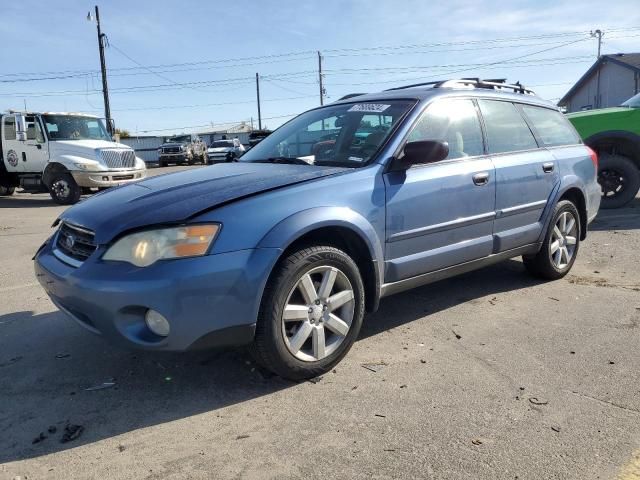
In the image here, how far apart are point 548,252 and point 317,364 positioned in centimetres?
286

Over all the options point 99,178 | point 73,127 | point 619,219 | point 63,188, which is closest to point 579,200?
point 619,219

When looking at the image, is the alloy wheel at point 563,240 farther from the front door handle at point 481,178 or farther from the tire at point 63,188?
the tire at point 63,188

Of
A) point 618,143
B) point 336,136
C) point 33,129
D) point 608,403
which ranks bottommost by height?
point 608,403

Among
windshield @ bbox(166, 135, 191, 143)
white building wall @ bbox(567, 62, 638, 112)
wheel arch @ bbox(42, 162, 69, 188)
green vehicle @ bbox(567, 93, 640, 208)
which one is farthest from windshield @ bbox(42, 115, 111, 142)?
white building wall @ bbox(567, 62, 638, 112)

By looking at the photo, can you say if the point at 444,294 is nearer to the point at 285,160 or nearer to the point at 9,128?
the point at 285,160

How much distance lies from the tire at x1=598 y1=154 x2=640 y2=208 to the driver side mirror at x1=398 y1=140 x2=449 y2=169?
6.59 m

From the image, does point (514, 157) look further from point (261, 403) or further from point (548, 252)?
point (261, 403)

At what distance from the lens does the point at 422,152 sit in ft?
11.4

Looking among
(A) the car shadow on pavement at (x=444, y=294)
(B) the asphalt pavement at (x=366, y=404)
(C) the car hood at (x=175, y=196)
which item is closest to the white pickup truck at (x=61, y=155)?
(B) the asphalt pavement at (x=366, y=404)

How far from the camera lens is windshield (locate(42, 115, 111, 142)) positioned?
13.9 m

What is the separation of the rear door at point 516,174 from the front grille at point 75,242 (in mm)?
2935

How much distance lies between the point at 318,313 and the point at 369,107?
1767 mm

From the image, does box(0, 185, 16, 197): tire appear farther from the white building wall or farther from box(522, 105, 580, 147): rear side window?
the white building wall

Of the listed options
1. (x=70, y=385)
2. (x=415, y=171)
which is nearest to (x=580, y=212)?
(x=415, y=171)
